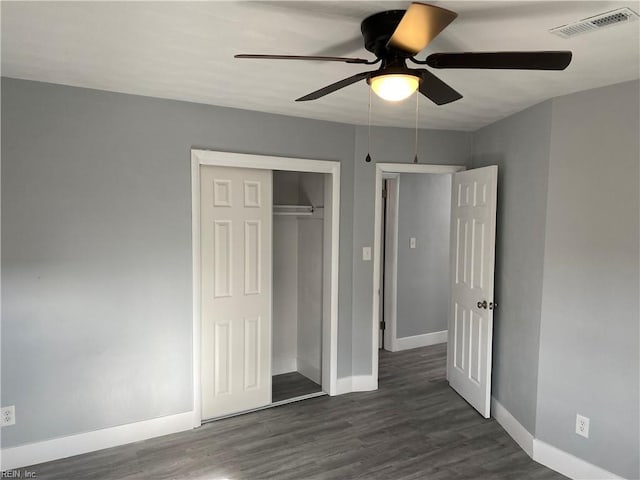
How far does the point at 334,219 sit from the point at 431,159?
3.53 feet

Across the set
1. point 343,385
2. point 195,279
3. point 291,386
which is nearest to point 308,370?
point 291,386

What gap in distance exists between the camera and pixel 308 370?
4.32 meters

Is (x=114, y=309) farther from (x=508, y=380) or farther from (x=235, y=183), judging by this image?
(x=508, y=380)

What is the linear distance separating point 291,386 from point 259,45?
3.07 m

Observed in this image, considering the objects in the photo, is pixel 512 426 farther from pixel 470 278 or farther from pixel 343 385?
pixel 343 385

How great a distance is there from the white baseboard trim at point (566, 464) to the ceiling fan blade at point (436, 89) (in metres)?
2.34

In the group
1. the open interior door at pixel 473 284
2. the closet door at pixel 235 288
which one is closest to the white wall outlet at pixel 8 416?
the closet door at pixel 235 288

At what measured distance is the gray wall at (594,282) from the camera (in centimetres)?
249

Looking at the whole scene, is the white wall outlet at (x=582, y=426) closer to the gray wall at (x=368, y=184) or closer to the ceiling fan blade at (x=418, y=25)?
the gray wall at (x=368, y=184)

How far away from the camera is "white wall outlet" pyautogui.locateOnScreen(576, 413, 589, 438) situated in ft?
8.85

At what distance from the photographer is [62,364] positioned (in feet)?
9.23

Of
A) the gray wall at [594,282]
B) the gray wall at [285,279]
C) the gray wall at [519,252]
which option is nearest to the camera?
the gray wall at [594,282]

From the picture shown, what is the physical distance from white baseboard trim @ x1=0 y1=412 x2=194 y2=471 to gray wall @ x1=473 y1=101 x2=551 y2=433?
7.89 ft

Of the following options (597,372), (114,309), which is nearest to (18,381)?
(114,309)
